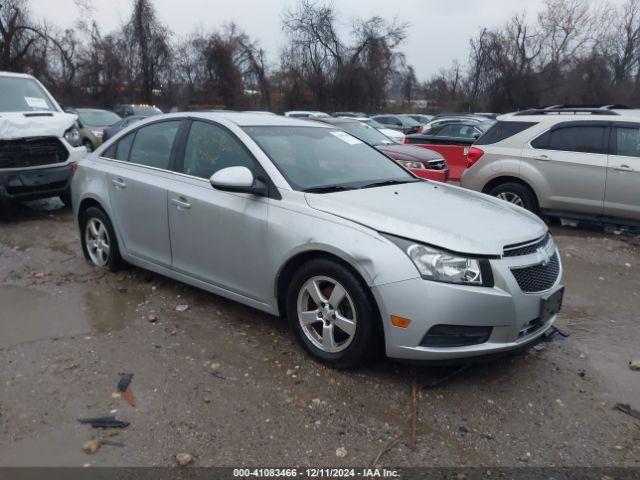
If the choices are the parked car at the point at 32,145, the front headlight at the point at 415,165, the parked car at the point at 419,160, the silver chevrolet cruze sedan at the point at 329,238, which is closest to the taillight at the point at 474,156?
the parked car at the point at 419,160

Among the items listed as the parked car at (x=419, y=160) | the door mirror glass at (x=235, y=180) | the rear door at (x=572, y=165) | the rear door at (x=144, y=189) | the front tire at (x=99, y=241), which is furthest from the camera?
the parked car at (x=419, y=160)

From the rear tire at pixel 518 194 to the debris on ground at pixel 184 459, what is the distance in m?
6.23

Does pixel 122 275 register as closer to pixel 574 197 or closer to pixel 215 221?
pixel 215 221

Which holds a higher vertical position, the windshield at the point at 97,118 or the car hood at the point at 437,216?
the windshield at the point at 97,118

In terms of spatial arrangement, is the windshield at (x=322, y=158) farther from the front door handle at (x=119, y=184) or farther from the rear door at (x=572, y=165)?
the rear door at (x=572, y=165)

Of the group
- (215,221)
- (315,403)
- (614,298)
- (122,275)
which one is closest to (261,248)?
(215,221)

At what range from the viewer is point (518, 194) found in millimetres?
7910

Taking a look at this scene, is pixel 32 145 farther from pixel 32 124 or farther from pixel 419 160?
pixel 419 160

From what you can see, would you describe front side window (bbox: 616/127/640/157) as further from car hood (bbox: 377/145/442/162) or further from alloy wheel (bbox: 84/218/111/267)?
alloy wheel (bbox: 84/218/111/267)

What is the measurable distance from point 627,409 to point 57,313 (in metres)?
4.24

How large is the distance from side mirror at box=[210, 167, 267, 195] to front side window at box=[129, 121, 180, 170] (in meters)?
1.02

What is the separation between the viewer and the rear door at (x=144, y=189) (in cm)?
459

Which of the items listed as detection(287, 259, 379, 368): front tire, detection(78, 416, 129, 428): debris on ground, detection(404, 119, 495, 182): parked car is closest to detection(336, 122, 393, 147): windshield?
detection(404, 119, 495, 182): parked car

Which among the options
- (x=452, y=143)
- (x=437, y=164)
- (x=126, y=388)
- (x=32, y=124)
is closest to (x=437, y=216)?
(x=126, y=388)
